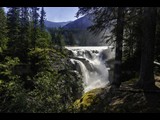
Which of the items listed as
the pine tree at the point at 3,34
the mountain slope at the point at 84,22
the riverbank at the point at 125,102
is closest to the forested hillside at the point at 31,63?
the pine tree at the point at 3,34

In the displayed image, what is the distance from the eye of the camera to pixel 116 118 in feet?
12.6

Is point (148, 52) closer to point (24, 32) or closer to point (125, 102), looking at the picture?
point (125, 102)

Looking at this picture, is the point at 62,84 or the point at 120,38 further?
the point at 120,38

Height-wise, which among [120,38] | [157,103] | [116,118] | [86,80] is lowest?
[86,80]

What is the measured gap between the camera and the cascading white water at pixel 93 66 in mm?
39344

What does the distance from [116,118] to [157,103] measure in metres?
4.64

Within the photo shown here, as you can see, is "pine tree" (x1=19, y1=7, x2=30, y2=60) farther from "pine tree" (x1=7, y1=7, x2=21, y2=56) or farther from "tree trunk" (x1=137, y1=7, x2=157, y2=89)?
"tree trunk" (x1=137, y1=7, x2=157, y2=89)

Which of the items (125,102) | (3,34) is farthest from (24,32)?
(125,102)

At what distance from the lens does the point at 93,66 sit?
44.1 metres

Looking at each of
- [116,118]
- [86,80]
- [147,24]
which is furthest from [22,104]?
[86,80]

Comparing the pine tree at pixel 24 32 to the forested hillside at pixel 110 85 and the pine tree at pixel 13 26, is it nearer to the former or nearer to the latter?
the pine tree at pixel 13 26

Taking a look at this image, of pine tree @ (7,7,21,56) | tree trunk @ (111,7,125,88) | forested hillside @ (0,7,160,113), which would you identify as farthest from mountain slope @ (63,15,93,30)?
pine tree @ (7,7,21,56)
